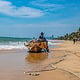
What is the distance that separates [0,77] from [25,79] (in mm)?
1188

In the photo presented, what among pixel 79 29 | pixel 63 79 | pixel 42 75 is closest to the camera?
pixel 63 79

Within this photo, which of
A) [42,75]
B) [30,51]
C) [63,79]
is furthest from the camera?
[30,51]

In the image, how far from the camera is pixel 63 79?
29.3 ft

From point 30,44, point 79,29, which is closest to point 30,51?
point 30,44

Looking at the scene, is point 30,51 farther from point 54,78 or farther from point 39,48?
point 54,78

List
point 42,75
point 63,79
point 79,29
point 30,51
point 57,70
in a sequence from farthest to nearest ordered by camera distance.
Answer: point 79,29 < point 30,51 < point 57,70 < point 42,75 < point 63,79

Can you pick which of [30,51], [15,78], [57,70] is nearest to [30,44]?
[30,51]

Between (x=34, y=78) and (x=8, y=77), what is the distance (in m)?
1.13

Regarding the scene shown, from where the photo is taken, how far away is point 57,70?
1102 cm

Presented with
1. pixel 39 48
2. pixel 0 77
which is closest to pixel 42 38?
pixel 39 48

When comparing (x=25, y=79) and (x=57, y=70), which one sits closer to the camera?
(x=25, y=79)

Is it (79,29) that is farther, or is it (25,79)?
(79,29)

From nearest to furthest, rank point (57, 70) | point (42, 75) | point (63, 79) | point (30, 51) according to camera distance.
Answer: point (63, 79), point (42, 75), point (57, 70), point (30, 51)

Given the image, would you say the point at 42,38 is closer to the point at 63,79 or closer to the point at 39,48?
the point at 39,48
